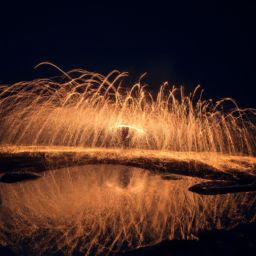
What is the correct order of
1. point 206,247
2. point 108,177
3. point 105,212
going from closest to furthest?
point 206,247 → point 105,212 → point 108,177

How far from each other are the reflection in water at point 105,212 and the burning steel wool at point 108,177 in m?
0.03

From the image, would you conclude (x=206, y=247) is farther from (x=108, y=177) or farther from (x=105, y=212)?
(x=108, y=177)

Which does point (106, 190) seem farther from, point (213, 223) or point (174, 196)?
point (213, 223)

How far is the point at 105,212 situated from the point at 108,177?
597 centimetres

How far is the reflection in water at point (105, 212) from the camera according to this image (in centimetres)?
845

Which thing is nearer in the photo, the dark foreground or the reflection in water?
the dark foreground

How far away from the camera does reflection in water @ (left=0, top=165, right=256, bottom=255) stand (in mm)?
8445

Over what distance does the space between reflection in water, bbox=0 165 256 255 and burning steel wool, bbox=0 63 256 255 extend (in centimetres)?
3

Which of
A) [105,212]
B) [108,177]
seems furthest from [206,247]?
[108,177]

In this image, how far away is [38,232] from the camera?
898 centimetres

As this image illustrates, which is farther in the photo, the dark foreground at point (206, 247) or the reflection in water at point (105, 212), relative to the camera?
the reflection in water at point (105, 212)

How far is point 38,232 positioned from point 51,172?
8.86 meters

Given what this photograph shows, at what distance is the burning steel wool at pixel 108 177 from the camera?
9109 mm

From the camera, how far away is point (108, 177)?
16812 millimetres
